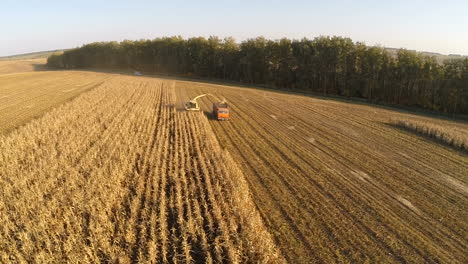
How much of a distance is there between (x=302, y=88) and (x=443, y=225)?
43641mm

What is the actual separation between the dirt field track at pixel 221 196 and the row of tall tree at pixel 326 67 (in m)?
24.0

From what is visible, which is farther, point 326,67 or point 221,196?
point 326,67

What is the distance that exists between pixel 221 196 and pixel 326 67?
44673 millimetres

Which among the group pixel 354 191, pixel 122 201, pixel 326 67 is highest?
pixel 326 67

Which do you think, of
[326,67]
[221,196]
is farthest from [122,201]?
[326,67]

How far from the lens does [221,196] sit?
32.1 feet

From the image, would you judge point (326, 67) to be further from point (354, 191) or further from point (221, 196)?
point (221, 196)

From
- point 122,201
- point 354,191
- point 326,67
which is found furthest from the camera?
point 326,67

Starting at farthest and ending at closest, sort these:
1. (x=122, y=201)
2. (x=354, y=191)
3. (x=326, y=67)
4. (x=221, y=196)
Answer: (x=326, y=67) → (x=354, y=191) → (x=221, y=196) → (x=122, y=201)

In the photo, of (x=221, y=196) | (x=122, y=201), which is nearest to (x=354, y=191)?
(x=221, y=196)

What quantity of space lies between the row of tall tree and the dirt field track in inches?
946

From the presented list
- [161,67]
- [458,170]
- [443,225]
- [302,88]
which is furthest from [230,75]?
[443,225]

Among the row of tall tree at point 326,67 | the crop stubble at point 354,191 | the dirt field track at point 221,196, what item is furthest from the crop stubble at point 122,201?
the row of tall tree at point 326,67

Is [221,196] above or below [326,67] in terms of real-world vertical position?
below
